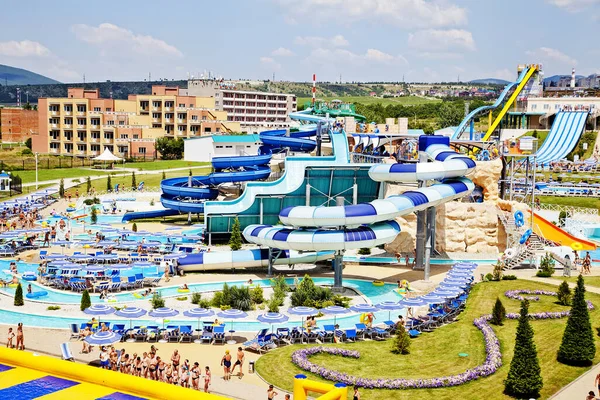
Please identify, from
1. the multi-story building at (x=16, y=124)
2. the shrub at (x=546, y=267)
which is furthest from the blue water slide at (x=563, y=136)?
the multi-story building at (x=16, y=124)

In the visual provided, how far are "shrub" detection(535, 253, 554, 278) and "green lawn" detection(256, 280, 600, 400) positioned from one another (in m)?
9.31

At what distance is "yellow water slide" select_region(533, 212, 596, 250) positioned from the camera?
158ft

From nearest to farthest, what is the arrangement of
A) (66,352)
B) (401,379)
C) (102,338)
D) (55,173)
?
(401,379)
(66,352)
(102,338)
(55,173)

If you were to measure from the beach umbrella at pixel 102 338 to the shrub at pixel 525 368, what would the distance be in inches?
575

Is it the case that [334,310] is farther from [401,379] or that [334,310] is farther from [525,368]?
[525,368]

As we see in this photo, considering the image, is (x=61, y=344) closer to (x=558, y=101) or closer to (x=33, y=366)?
(x=33, y=366)

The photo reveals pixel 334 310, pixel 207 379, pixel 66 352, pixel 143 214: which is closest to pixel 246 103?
pixel 143 214

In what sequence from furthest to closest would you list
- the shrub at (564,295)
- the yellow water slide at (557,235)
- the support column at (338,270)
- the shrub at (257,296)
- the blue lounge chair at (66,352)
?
the yellow water slide at (557,235), the support column at (338,270), the shrub at (257,296), the shrub at (564,295), the blue lounge chair at (66,352)

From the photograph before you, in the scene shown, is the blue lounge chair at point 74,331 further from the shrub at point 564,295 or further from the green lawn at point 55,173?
the green lawn at point 55,173

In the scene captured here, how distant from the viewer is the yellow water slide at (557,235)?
48291 mm

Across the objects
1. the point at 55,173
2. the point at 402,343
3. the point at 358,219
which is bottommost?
the point at 402,343

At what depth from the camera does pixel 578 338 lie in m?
26.9

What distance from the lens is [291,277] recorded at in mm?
43688

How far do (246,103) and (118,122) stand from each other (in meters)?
48.2
